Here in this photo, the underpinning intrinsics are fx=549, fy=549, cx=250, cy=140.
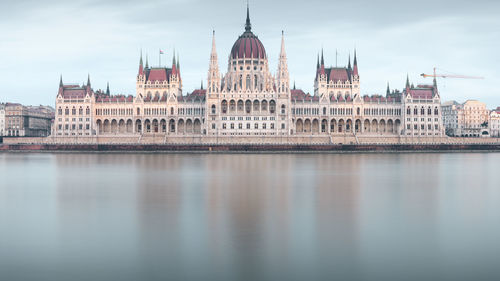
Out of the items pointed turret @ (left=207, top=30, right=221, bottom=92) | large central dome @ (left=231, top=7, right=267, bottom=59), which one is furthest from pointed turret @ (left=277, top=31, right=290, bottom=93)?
pointed turret @ (left=207, top=30, right=221, bottom=92)

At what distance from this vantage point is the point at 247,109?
Answer: 116625 millimetres

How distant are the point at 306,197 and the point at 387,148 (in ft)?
229

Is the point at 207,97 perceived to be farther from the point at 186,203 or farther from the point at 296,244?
the point at 296,244

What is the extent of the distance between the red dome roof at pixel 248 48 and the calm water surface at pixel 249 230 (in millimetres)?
82304

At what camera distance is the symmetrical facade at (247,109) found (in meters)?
115

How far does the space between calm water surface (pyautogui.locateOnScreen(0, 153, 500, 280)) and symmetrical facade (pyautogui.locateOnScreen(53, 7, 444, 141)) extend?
237 feet

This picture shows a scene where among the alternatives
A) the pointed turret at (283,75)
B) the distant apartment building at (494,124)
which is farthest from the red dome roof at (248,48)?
the distant apartment building at (494,124)

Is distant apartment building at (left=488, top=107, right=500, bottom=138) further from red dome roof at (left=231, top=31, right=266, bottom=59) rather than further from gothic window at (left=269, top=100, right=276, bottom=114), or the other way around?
gothic window at (left=269, top=100, right=276, bottom=114)

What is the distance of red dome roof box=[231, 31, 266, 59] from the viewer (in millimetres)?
122438

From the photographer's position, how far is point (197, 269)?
1791 centimetres

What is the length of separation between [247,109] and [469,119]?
78402 millimetres

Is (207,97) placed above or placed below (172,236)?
above

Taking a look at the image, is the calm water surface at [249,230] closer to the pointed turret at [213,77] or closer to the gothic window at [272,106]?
the gothic window at [272,106]

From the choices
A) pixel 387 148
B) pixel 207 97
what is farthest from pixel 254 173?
pixel 207 97
